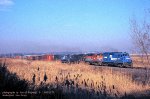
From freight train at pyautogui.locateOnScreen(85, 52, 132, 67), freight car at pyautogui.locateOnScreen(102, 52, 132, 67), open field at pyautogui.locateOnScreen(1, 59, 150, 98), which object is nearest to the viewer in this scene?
open field at pyautogui.locateOnScreen(1, 59, 150, 98)

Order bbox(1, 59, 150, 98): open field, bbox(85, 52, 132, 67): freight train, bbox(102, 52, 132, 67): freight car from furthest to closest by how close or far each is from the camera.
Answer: bbox(85, 52, 132, 67): freight train
bbox(102, 52, 132, 67): freight car
bbox(1, 59, 150, 98): open field

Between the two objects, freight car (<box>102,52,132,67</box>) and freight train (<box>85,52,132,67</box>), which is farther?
freight train (<box>85,52,132,67</box>)

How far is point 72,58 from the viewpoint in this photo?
229 feet

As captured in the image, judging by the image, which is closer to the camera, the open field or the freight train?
the open field

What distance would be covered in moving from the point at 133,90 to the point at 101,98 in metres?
5.12

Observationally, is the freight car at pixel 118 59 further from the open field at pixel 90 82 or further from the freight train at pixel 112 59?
the open field at pixel 90 82

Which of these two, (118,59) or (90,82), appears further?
(118,59)

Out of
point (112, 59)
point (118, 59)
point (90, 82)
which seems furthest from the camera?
point (112, 59)

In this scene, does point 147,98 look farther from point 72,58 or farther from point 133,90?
point 72,58

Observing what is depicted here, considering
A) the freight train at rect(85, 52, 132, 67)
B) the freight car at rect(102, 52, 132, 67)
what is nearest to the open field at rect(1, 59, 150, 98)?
the freight car at rect(102, 52, 132, 67)

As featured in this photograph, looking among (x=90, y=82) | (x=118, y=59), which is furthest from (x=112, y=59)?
(x=90, y=82)

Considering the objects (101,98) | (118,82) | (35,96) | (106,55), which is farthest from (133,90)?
(106,55)

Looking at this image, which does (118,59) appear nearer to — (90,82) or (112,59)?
(112,59)

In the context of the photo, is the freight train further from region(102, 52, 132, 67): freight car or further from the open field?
the open field
